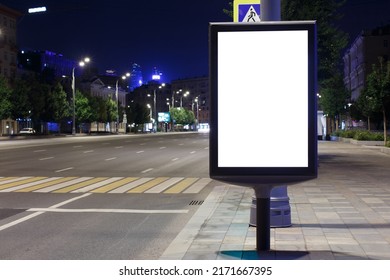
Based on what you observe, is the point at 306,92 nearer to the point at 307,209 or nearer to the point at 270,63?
the point at 270,63

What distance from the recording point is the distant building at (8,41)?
92581 millimetres

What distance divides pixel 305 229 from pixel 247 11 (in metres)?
3.73

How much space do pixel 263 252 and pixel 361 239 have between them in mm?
1836

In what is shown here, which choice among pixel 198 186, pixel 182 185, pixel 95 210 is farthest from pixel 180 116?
pixel 95 210

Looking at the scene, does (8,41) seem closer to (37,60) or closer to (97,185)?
(37,60)

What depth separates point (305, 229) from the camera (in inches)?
345

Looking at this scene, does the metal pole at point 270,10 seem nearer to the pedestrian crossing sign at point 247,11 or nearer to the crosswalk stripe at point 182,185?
the pedestrian crossing sign at point 247,11

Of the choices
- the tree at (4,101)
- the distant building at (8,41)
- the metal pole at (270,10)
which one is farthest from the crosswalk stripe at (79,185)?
the distant building at (8,41)

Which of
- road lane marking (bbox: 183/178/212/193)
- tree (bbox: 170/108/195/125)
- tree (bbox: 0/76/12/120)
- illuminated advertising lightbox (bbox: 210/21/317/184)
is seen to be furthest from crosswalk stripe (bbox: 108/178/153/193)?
tree (bbox: 170/108/195/125)

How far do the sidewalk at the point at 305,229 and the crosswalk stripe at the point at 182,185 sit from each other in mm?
1464

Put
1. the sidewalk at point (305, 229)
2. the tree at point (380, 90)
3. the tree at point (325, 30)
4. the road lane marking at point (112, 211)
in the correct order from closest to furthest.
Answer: the sidewalk at point (305, 229)
the road lane marking at point (112, 211)
the tree at point (325, 30)
the tree at point (380, 90)

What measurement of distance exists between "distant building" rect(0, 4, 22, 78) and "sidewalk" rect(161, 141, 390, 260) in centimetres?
8478

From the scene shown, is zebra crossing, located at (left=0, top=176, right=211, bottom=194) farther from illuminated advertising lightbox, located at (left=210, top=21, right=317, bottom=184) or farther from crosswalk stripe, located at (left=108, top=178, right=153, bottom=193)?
illuminated advertising lightbox, located at (left=210, top=21, right=317, bottom=184)

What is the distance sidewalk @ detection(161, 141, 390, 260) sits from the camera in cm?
702
